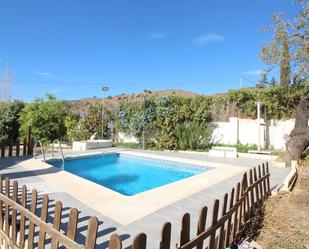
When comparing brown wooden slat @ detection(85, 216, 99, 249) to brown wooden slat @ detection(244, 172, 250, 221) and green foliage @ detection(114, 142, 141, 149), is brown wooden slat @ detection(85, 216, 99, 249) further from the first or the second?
green foliage @ detection(114, 142, 141, 149)

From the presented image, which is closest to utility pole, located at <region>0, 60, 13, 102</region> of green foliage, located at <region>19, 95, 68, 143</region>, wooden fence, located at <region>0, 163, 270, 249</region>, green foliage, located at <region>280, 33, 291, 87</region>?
green foliage, located at <region>19, 95, 68, 143</region>

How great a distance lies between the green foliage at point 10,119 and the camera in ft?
57.2

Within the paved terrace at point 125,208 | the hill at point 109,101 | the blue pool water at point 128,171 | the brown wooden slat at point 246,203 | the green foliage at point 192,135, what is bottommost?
the blue pool water at point 128,171

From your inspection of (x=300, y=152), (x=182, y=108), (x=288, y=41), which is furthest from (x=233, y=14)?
(x=300, y=152)

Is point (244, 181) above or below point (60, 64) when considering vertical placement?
below

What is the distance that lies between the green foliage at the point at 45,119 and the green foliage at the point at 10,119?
0.66 metres

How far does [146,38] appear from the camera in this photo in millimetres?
25969

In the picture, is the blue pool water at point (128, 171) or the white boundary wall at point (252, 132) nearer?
the blue pool water at point (128, 171)

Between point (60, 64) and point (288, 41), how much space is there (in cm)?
2459

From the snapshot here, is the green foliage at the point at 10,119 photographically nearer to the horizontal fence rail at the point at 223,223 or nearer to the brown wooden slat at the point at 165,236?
the horizontal fence rail at the point at 223,223

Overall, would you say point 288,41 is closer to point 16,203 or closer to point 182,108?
point 182,108

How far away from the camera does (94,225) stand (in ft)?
6.56

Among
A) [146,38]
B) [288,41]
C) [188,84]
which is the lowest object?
[288,41]

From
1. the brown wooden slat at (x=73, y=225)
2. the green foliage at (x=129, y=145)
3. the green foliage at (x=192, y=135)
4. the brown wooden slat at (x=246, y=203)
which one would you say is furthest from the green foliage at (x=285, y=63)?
the brown wooden slat at (x=73, y=225)
